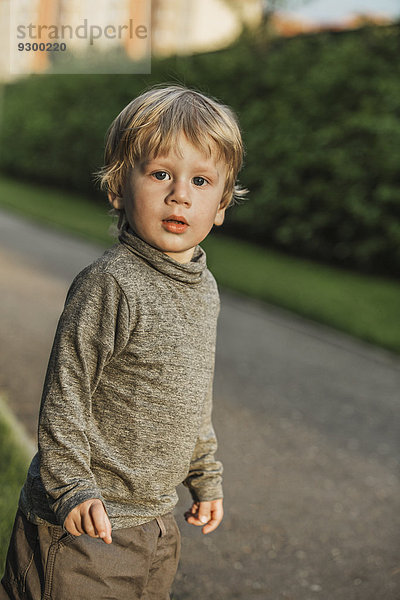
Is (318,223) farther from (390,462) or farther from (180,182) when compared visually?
(180,182)

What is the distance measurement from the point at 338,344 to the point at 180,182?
206 inches

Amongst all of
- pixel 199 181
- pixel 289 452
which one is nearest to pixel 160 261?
pixel 199 181

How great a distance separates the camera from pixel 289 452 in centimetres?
426

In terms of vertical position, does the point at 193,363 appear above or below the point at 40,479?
above

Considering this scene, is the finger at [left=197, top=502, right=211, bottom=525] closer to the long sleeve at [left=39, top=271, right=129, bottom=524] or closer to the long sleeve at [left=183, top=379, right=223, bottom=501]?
the long sleeve at [left=183, top=379, right=223, bottom=501]

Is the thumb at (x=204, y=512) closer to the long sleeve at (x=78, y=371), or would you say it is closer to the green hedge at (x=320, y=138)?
the long sleeve at (x=78, y=371)

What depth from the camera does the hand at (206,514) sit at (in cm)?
204

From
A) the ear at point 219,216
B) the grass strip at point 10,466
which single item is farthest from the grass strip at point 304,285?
the ear at point 219,216

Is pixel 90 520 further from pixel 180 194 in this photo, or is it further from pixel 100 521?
pixel 180 194

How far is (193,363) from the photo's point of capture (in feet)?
5.90

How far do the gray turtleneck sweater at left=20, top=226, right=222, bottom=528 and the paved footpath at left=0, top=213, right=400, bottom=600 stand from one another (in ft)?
4.00

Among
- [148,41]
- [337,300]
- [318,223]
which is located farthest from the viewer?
[318,223]

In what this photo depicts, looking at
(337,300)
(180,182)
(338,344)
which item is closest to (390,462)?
(338,344)

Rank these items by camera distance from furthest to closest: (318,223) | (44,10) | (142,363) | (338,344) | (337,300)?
1. (44,10)
2. (318,223)
3. (337,300)
4. (338,344)
5. (142,363)
